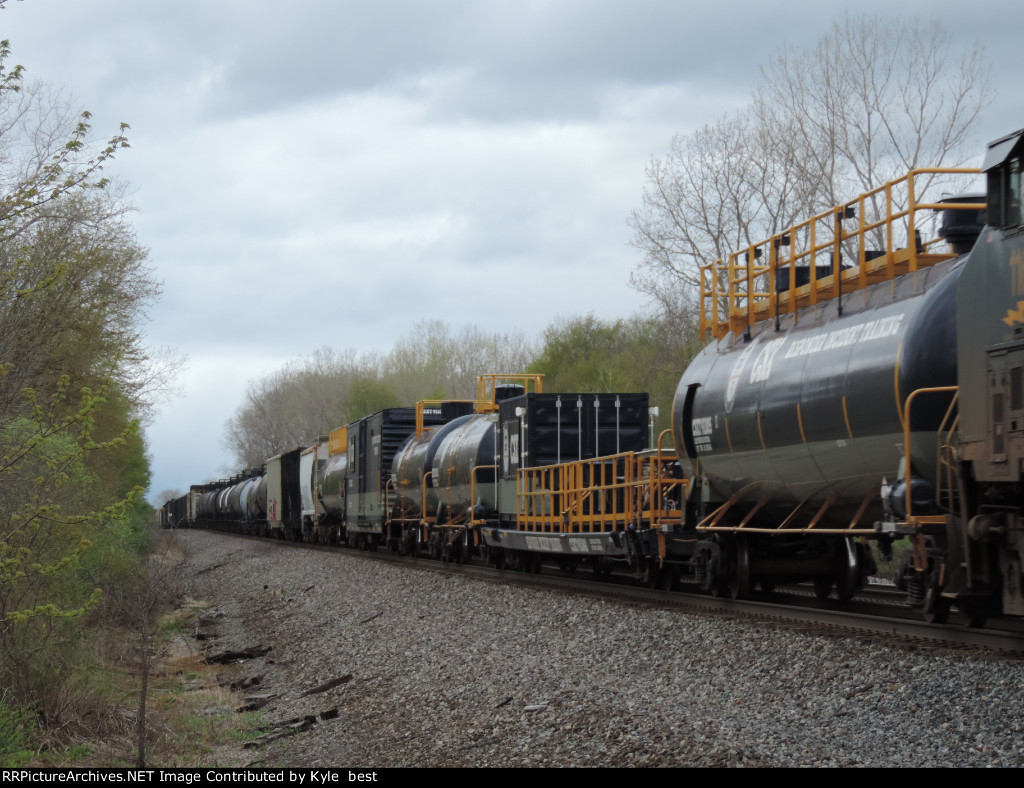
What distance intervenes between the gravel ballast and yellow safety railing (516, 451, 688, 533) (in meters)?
1.45

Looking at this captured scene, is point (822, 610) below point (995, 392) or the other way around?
below

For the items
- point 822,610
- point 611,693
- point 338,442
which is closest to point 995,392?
point 611,693

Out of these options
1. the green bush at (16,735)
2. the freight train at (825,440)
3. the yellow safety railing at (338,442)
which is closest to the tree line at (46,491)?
the green bush at (16,735)

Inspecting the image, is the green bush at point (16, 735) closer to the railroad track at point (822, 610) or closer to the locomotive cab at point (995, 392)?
the railroad track at point (822, 610)

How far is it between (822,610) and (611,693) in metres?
4.02

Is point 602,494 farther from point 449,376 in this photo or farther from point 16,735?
point 449,376

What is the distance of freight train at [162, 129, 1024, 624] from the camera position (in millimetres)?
8094

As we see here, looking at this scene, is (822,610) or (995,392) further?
(822,610)

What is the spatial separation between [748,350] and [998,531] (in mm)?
5443

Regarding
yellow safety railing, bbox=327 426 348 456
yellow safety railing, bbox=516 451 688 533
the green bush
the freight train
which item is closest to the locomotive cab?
the freight train

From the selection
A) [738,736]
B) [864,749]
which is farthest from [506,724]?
[864,749]

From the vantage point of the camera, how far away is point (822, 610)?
39.9 ft

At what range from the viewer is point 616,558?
703 inches

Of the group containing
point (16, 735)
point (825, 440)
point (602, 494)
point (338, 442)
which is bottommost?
point (16, 735)
